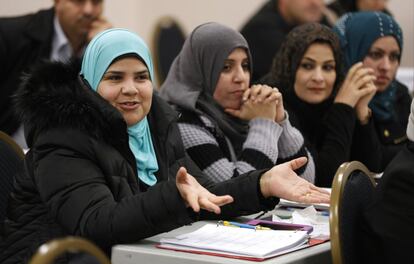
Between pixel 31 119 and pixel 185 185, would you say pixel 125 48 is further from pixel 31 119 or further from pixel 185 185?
pixel 185 185

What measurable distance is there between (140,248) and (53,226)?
0.31 metres

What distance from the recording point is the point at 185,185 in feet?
6.59

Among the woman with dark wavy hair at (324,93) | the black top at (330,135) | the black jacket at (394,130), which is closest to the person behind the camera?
the black top at (330,135)

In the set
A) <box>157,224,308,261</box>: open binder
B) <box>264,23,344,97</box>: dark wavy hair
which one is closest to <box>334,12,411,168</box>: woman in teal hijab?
<box>264,23,344,97</box>: dark wavy hair

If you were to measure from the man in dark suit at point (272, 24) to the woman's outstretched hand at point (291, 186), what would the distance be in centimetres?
252

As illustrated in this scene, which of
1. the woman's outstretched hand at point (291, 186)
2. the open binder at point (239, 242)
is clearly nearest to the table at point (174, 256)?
the open binder at point (239, 242)

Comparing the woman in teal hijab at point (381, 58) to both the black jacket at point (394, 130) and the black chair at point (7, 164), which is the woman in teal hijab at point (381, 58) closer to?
the black jacket at point (394, 130)

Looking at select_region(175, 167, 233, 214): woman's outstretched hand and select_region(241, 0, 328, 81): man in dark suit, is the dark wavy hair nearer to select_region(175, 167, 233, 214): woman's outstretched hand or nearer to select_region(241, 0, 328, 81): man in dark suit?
select_region(241, 0, 328, 81): man in dark suit

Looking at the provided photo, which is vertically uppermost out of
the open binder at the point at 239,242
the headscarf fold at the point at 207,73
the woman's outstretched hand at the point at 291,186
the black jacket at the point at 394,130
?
the headscarf fold at the point at 207,73

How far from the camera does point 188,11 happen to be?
7121 mm

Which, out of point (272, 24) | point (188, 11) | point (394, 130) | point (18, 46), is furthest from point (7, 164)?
point (188, 11)

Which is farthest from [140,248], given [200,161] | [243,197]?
[200,161]

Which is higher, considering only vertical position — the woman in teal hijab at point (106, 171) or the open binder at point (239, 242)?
the woman in teal hijab at point (106, 171)

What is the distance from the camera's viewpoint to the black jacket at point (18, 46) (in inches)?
170
